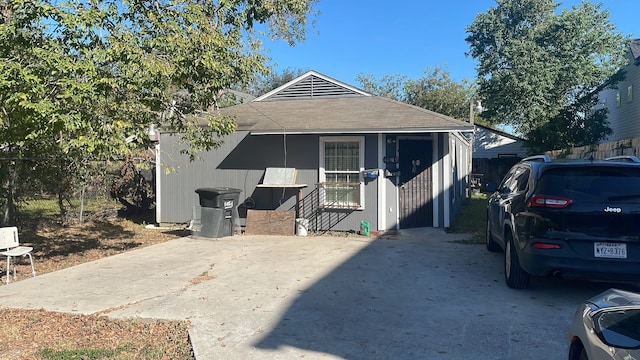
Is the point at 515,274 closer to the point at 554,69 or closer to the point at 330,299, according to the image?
the point at 330,299

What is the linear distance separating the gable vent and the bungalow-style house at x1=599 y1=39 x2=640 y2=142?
42.2 feet

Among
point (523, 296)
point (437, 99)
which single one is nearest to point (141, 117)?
point (523, 296)

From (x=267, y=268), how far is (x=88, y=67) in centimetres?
409

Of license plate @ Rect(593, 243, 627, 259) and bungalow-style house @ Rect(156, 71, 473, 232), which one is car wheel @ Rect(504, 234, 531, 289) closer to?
license plate @ Rect(593, 243, 627, 259)

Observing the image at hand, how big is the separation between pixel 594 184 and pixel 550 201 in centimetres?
54

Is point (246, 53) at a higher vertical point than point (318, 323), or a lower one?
higher

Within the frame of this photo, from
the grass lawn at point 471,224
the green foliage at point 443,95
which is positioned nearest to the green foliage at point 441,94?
the green foliage at point 443,95

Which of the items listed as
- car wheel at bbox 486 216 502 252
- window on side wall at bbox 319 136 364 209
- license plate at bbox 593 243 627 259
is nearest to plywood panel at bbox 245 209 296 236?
window on side wall at bbox 319 136 364 209

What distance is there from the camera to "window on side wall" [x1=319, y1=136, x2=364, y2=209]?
37.8 ft

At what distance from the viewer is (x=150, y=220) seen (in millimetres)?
14492

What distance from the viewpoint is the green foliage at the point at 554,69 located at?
25266mm

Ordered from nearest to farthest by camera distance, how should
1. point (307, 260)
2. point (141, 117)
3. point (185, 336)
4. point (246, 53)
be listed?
point (185, 336) → point (141, 117) → point (307, 260) → point (246, 53)

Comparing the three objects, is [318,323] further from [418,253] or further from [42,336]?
[418,253]

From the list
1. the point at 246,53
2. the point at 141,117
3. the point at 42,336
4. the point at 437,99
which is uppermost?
the point at 437,99
